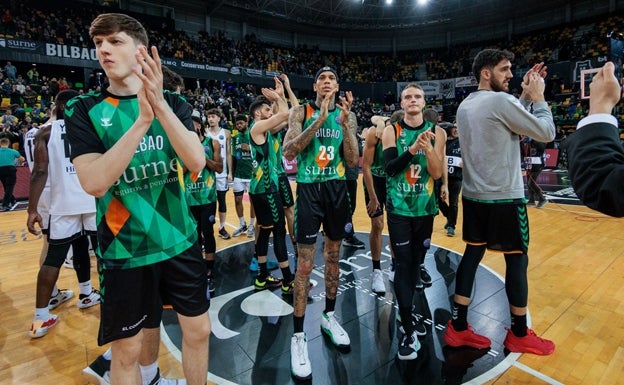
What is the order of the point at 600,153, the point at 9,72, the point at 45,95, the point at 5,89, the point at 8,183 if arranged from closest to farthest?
the point at 600,153 < the point at 8,183 < the point at 5,89 < the point at 9,72 < the point at 45,95

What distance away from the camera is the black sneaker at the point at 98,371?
2553 millimetres

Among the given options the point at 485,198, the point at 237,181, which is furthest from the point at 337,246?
the point at 237,181

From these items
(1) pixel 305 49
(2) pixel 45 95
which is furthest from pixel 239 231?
(1) pixel 305 49

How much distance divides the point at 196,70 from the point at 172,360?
2165 centimetres

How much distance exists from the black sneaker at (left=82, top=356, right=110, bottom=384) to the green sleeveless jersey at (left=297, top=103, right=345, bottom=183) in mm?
2041

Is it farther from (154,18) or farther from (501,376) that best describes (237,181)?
(154,18)

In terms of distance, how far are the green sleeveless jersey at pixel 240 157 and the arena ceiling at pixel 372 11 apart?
2261 centimetres

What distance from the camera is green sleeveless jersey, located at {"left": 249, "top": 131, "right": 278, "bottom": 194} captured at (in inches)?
165

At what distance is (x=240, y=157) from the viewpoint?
6.35m

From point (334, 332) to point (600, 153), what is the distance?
2.35m

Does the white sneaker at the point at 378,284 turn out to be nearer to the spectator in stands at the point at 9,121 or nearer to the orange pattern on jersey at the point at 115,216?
the orange pattern on jersey at the point at 115,216

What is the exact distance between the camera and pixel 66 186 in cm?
337

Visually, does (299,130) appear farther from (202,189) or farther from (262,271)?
(262,271)

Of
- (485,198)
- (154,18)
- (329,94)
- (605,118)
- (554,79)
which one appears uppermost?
(154,18)
